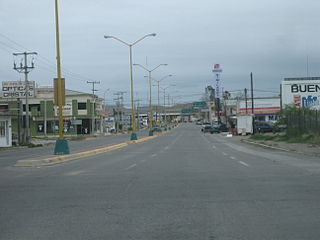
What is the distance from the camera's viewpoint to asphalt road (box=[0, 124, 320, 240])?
802 cm

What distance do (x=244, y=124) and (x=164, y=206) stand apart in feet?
203

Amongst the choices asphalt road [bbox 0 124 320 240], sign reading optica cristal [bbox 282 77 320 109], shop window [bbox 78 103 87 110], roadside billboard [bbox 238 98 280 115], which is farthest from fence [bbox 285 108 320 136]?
shop window [bbox 78 103 87 110]

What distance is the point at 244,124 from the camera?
7081 centimetres

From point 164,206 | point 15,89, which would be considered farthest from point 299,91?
point 164,206

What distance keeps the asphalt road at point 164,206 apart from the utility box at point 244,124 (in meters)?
53.2

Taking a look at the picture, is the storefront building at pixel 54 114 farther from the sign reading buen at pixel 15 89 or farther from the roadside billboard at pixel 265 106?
the roadside billboard at pixel 265 106

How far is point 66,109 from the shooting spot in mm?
96562

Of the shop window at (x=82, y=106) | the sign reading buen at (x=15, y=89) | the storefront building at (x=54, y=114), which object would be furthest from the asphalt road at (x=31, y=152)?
the shop window at (x=82, y=106)

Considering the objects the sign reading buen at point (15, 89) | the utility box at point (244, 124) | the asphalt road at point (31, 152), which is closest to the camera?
the asphalt road at point (31, 152)

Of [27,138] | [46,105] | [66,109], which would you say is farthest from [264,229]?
[46,105]

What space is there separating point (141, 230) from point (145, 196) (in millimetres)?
3571

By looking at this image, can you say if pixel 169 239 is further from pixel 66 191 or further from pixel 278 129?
pixel 278 129

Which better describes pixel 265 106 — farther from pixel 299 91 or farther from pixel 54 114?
pixel 54 114

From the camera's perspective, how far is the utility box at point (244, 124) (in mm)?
69419
